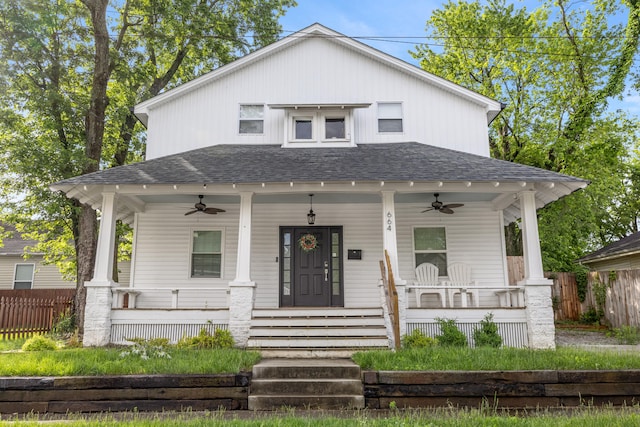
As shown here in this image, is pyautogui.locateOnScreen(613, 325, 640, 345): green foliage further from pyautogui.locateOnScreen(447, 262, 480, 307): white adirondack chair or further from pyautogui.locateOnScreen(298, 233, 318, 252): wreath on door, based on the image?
pyautogui.locateOnScreen(298, 233, 318, 252): wreath on door

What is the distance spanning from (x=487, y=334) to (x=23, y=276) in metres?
22.2

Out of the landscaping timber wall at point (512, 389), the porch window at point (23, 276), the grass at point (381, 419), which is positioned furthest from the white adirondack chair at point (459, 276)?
the porch window at point (23, 276)

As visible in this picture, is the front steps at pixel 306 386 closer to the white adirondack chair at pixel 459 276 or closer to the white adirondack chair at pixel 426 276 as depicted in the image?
the white adirondack chair at pixel 426 276

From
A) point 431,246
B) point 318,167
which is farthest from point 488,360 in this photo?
point 318,167

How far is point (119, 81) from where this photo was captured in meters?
15.1

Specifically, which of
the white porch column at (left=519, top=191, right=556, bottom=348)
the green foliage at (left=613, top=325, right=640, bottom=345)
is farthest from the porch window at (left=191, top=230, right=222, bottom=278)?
the green foliage at (left=613, top=325, right=640, bottom=345)

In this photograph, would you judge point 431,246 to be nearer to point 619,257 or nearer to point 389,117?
point 389,117

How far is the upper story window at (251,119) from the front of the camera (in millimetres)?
11656

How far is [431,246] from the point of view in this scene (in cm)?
1072

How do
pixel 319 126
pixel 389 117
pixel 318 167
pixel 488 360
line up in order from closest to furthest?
pixel 488 360 < pixel 318 167 < pixel 319 126 < pixel 389 117

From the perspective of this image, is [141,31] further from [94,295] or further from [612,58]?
[612,58]

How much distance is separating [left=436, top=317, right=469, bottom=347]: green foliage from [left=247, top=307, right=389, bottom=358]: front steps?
117 cm

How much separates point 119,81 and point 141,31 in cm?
237

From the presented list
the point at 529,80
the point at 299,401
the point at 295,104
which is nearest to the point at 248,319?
the point at 299,401
